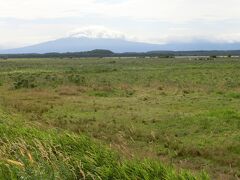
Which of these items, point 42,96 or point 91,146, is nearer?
point 91,146

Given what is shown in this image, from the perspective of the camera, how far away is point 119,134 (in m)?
14.6

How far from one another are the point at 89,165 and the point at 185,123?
9844mm

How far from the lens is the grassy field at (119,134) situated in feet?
24.1

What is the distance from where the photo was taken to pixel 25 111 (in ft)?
69.2

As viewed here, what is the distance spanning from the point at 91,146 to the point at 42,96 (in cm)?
1933

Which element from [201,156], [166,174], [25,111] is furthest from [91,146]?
[25,111]

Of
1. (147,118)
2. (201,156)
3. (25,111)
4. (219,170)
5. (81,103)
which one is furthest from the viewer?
(81,103)

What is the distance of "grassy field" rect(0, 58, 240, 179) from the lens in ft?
24.1

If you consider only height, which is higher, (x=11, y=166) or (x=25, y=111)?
(x=11, y=166)

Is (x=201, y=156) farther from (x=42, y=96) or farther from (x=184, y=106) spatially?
(x=42, y=96)

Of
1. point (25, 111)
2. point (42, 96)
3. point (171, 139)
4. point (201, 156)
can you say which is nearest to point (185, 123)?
point (171, 139)

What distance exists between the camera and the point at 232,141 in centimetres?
1402

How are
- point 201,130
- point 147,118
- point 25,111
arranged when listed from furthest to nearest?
1. point 25,111
2. point 147,118
3. point 201,130

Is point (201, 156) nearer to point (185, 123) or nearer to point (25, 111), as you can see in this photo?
point (185, 123)
